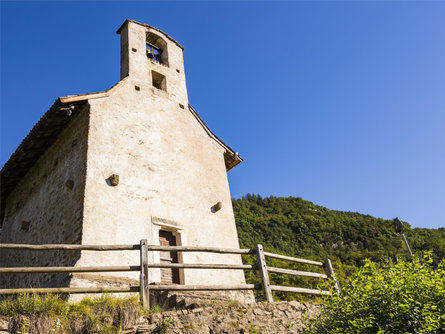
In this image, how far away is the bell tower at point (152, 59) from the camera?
13000 mm

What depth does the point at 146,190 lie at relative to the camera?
34.2ft

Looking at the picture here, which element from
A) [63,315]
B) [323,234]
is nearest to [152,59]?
[63,315]

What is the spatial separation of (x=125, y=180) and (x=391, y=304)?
7.46m

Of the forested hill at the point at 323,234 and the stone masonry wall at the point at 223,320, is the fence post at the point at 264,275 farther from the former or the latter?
the forested hill at the point at 323,234

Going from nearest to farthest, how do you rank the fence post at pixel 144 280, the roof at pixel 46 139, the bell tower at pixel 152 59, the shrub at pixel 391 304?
the shrub at pixel 391 304 → the fence post at pixel 144 280 → the roof at pixel 46 139 → the bell tower at pixel 152 59

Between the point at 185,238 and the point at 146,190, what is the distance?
1790mm

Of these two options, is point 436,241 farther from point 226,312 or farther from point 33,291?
point 33,291

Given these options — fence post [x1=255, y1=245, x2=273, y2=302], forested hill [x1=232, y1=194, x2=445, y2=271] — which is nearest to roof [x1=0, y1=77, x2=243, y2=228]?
→ fence post [x1=255, y1=245, x2=273, y2=302]

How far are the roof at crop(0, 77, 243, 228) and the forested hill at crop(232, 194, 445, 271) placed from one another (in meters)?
18.2

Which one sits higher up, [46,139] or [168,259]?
[46,139]

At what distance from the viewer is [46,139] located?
11867 millimetres

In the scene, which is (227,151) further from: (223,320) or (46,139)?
(223,320)

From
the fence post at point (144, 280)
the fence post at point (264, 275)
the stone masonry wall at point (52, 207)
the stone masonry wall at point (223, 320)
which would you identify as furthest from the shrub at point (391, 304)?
the stone masonry wall at point (52, 207)

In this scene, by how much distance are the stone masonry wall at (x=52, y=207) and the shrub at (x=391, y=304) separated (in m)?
5.77
